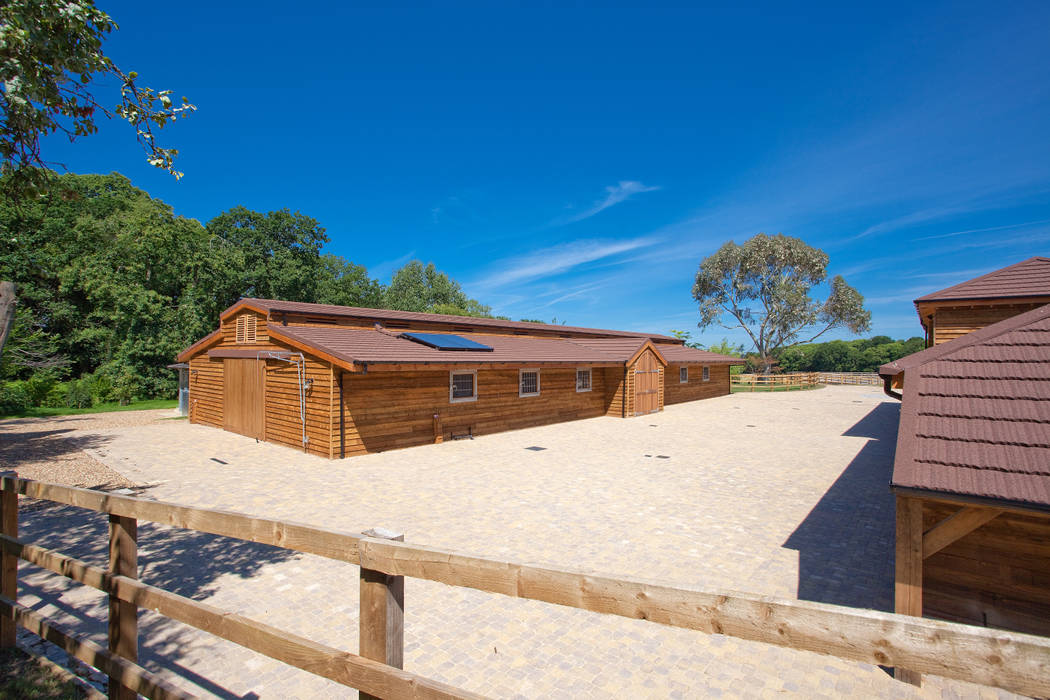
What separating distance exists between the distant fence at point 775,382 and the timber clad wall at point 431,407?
2529cm

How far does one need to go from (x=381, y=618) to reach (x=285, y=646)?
0.51 metres

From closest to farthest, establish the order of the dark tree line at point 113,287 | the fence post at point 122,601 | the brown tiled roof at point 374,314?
the fence post at point 122,601, the brown tiled roof at point 374,314, the dark tree line at point 113,287

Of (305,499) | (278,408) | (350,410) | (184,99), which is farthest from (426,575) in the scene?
(278,408)

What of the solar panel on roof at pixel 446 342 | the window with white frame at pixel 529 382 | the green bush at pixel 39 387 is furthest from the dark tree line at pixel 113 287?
the window with white frame at pixel 529 382

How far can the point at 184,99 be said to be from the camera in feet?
16.7

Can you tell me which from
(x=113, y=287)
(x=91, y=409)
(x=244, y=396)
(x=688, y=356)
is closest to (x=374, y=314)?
(x=244, y=396)

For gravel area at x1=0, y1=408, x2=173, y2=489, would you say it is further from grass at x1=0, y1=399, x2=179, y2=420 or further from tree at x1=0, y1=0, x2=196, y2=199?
tree at x1=0, y1=0, x2=196, y2=199

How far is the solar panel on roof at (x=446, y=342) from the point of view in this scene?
48.5ft

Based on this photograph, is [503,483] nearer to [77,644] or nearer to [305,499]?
[305,499]

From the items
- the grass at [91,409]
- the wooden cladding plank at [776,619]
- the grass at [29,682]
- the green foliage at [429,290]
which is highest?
the green foliage at [429,290]

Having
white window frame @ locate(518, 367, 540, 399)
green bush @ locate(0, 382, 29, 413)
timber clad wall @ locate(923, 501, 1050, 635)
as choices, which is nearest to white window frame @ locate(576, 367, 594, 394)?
white window frame @ locate(518, 367, 540, 399)

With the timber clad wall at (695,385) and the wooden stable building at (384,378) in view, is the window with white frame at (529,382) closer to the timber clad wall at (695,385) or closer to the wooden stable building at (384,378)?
the wooden stable building at (384,378)

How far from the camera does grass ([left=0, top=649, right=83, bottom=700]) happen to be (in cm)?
301

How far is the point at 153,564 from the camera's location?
584 cm
